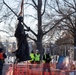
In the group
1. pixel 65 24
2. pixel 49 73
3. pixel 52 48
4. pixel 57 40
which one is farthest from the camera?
pixel 57 40

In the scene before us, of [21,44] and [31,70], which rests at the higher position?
[21,44]

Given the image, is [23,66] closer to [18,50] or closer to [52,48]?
[18,50]

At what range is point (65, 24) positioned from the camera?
51.2 metres

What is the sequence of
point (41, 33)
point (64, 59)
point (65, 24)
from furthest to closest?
point (65, 24) → point (41, 33) → point (64, 59)

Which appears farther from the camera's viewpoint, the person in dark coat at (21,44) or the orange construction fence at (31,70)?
the orange construction fence at (31,70)

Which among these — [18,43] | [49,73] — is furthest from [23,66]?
[18,43]

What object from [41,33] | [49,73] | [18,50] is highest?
[41,33]

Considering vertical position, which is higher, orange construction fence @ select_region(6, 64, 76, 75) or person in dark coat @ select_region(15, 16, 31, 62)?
person in dark coat @ select_region(15, 16, 31, 62)

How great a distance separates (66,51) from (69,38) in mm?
25755

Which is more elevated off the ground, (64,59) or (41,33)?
(41,33)

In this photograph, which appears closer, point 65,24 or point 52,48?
point 52,48

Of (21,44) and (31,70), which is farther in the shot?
(31,70)

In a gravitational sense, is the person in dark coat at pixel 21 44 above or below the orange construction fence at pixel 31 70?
above

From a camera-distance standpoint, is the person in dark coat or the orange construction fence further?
the orange construction fence
